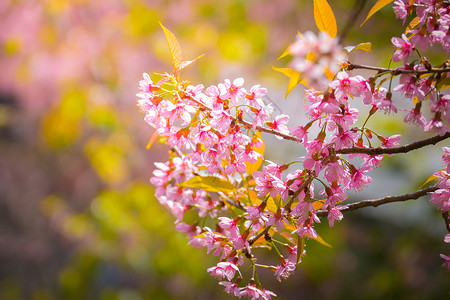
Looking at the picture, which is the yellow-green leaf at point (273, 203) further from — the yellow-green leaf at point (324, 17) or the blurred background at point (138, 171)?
the blurred background at point (138, 171)

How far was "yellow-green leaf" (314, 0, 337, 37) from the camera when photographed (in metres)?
0.34

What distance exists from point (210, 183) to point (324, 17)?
0.56 ft

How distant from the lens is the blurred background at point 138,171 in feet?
4.99

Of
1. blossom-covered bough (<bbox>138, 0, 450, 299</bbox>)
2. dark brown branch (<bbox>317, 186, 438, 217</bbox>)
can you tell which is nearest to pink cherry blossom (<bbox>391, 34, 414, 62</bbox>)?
blossom-covered bough (<bbox>138, 0, 450, 299</bbox>)

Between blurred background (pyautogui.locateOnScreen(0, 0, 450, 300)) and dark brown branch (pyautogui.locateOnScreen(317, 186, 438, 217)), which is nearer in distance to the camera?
dark brown branch (pyautogui.locateOnScreen(317, 186, 438, 217))

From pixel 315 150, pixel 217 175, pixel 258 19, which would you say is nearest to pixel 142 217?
pixel 258 19

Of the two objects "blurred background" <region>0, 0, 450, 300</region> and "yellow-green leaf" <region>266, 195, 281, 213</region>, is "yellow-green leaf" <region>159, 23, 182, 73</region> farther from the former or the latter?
"blurred background" <region>0, 0, 450, 300</region>

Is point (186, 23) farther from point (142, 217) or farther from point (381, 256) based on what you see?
point (381, 256)

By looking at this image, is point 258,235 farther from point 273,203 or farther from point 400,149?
point 400,149

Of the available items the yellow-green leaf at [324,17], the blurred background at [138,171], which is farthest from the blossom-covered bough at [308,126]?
the blurred background at [138,171]

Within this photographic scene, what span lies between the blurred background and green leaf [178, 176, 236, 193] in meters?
0.73

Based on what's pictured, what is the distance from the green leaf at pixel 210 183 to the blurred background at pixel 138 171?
0.73 m

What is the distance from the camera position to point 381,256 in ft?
5.80

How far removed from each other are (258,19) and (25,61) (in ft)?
3.56
